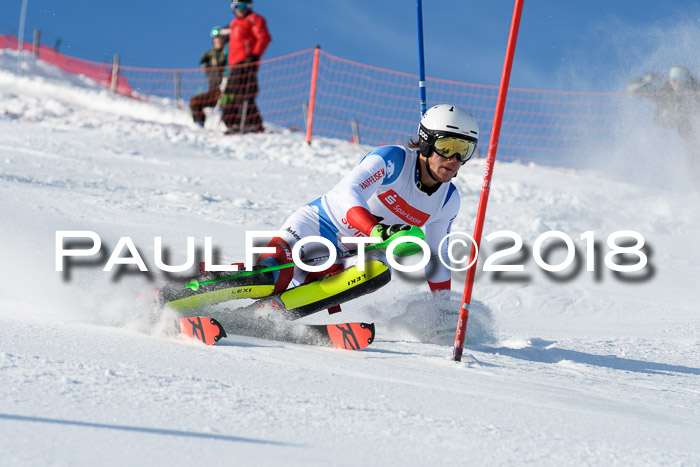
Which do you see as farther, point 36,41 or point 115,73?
point 36,41

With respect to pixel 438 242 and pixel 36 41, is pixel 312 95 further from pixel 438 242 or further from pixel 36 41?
pixel 36 41

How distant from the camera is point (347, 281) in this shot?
3.72 m

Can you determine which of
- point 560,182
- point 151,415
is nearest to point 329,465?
point 151,415

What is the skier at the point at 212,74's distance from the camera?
1409 centimetres

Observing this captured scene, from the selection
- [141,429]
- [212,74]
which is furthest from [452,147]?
[212,74]

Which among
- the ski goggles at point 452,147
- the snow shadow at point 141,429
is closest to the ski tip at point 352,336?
the ski goggles at point 452,147

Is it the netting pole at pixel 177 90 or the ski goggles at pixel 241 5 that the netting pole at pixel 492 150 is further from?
the netting pole at pixel 177 90

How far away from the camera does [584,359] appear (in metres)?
4.10

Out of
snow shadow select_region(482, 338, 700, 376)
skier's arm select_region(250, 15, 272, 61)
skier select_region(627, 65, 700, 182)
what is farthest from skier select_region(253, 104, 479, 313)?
skier select_region(627, 65, 700, 182)

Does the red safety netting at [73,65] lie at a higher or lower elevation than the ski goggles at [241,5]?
higher

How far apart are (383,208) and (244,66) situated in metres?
8.93

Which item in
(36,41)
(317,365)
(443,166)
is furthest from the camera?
(36,41)

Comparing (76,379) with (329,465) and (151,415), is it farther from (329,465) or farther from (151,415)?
(329,465)

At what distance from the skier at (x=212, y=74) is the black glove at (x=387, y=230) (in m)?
10.9
